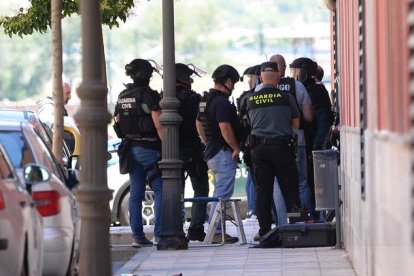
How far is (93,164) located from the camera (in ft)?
32.5

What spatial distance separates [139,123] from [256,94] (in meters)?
1.35

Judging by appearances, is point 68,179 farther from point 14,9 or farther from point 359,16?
point 14,9

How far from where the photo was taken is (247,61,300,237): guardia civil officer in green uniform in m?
16.2

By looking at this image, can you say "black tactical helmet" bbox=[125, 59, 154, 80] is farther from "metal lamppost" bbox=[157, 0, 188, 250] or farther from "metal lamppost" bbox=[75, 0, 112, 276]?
"metal lamppost" bbox=[75, 0, 112, 276]

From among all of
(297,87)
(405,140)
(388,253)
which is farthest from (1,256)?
(297,87)

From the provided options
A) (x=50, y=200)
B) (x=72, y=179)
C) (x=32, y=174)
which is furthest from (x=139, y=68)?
(x=32, y=174)

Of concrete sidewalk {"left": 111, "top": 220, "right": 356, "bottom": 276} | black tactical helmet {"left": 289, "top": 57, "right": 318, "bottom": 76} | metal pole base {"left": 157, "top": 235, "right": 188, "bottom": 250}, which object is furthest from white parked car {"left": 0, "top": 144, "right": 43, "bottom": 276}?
black tactical helmet {"left": 289, "top": 57, "right": 318, "bottom": 76}

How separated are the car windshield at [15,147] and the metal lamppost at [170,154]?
11.9 feet

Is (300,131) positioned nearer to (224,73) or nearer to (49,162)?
(224,73)

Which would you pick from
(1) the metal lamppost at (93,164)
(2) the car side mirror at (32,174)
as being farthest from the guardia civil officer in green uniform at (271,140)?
(1) the metal lamppost at (93,164)

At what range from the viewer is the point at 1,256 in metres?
9.72

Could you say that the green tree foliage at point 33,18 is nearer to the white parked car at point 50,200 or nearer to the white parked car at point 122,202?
the white parked car at point 122,202

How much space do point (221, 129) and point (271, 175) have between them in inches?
31.2

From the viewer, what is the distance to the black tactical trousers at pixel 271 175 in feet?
53.6
